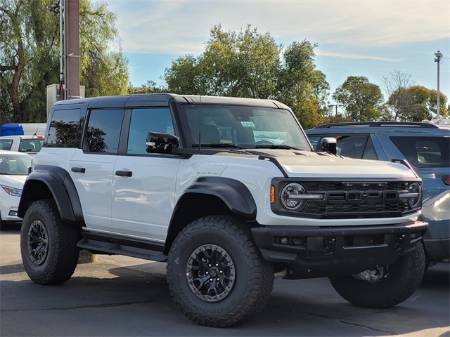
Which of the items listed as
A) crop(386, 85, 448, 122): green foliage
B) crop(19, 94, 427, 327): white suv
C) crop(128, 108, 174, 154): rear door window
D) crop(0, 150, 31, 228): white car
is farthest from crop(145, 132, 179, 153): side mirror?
crop(386, 85, 448, 122): green foliage

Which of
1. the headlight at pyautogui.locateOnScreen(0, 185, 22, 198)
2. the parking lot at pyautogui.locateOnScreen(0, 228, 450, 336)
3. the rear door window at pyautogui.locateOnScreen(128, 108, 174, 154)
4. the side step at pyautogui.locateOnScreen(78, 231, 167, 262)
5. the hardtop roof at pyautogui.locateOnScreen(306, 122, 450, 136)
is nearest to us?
the parking lot at pyautogui.locateOnScreen(0, 228, 450, 336)

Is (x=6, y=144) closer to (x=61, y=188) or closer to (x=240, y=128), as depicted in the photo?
(x=61, y=188)

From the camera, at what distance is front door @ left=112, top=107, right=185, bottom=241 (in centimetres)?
602

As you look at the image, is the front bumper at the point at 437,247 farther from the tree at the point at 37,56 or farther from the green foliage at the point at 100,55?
the green foliage at the point at 100,55

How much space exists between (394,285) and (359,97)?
60.2 m

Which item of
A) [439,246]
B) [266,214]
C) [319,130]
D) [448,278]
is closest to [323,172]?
[266,214]

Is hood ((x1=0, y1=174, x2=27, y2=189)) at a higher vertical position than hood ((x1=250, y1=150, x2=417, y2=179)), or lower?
lower

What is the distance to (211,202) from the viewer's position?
18.9 feet

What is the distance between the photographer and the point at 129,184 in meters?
6.38

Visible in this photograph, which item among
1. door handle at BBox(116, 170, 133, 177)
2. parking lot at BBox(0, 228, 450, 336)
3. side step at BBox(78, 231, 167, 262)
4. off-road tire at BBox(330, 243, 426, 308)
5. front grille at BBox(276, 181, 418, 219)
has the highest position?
door handle at BBox(116, 170, 133, 177)

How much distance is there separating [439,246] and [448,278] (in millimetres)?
1623

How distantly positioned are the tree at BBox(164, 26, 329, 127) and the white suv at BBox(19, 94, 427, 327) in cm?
3400

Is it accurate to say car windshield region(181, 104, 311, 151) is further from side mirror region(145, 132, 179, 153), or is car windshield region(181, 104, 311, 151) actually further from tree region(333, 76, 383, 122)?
tree region(333, 76, 383, 122)

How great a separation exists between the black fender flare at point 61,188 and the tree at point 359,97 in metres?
56.9
